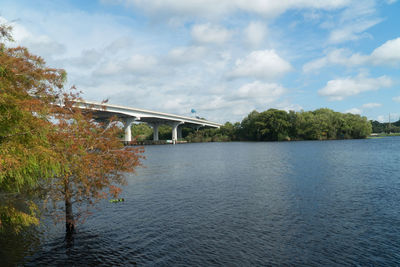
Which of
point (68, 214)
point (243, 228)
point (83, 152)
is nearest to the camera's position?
point (83, 152)

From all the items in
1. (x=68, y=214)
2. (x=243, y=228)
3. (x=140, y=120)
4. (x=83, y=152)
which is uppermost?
(x=140, y=120)

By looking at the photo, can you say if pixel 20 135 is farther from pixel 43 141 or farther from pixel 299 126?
pixel 299 126

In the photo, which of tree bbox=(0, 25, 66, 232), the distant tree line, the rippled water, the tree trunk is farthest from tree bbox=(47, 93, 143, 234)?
the distant tree line

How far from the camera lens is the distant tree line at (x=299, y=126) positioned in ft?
425

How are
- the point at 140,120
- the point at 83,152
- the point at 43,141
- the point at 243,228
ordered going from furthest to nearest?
the point at 140,120
the point at 243,228
the point at 83,152
the point at 43,141

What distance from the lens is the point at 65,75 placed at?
1314cm

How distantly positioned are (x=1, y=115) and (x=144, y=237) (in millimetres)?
10336

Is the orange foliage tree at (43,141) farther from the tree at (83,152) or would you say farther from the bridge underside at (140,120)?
the bridge underside at (140,120)

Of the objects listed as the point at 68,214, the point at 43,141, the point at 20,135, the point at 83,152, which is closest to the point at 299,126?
the point at 68,214

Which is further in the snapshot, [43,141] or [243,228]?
[243,228]

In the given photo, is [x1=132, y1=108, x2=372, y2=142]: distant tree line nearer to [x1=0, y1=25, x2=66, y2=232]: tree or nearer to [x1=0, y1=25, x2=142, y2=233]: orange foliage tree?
[x1=0, y1=25, x2=142, y2=233]: orange foliage tree

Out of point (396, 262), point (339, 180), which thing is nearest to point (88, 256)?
point (396, 262)

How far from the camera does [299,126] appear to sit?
5413 inches

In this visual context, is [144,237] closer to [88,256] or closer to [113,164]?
[88,256]
